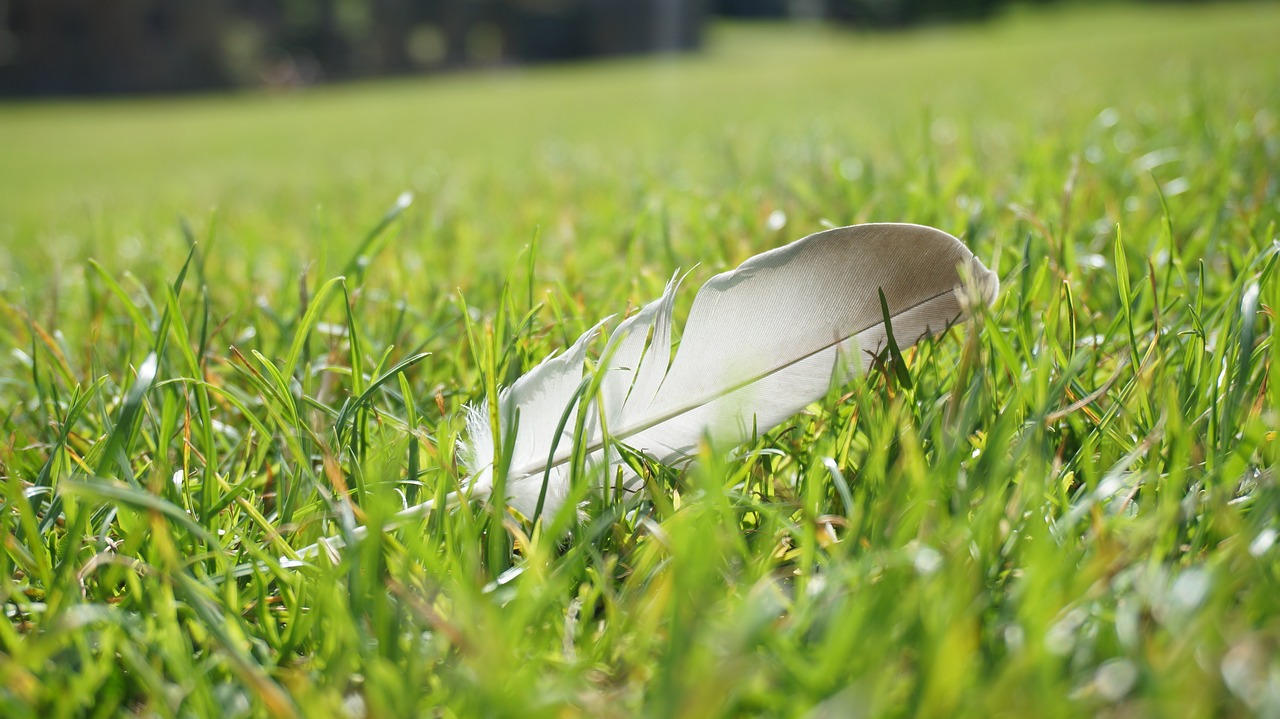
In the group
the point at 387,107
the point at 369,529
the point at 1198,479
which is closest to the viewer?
the point at 369,529

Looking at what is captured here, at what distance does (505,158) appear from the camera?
181 inches

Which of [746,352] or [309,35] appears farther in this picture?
[309,35]

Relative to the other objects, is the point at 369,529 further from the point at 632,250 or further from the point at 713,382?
the point at 632,250

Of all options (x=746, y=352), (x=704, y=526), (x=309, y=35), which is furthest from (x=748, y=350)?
(x=309, y=35)

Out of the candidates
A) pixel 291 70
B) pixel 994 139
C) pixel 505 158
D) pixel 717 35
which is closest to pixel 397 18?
pixel 291 70

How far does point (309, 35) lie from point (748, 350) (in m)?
42.3

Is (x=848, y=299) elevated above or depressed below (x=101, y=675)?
above

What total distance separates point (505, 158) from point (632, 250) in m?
3.64

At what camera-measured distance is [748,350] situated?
0.77 meters

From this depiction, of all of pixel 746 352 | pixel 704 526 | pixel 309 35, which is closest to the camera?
pixel 704 526

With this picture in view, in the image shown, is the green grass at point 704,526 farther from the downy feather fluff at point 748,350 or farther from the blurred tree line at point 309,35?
the blurred tree line at point 309,35

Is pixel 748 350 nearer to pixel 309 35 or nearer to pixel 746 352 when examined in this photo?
pixel 746 352

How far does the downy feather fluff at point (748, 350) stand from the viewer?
74cm

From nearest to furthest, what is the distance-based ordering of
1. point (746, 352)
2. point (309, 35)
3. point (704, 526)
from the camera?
point (704, 526)
point (746, 352)
point (309, 35)
